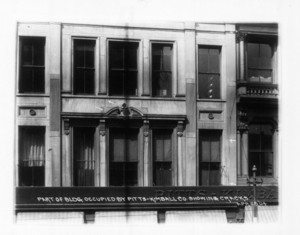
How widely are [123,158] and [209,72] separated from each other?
2.93m

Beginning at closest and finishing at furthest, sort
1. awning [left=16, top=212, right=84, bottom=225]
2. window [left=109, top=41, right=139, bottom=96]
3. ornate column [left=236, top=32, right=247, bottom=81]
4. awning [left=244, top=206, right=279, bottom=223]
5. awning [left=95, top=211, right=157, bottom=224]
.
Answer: awning [left=16, top=212, right=84, bottom=225]
awning [left=95, top=211, right=157, bottom=224]
awning [left=244, top=206, right=279, bottom=223]
window [left=109, top=41, right=139, bottom=96]
ornate column [left=236, top=32, right=247, bottom=81]

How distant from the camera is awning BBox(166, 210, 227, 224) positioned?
8.88m

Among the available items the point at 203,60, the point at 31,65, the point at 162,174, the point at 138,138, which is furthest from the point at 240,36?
the point at 31,65

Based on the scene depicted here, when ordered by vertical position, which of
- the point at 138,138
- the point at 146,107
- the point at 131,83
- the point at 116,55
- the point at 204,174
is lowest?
the point at 204,174

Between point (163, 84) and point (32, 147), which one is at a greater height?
point (163, 84)

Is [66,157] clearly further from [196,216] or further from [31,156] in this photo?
[196,216]

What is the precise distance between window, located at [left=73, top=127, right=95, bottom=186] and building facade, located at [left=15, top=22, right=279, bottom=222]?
0.9 inches

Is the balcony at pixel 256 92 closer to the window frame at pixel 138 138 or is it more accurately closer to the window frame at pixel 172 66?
the window frame at pixel 172 66

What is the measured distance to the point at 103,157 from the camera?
9.09m

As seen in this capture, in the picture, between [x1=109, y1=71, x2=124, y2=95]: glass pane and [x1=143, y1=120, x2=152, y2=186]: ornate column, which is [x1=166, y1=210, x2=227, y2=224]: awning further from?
[x1=109, y1=71, x2=124, y2=95]: glass pane

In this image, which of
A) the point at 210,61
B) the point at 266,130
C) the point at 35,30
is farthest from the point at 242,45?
the point at 35,30

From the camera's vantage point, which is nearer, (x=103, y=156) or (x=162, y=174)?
(x=103, y=156)

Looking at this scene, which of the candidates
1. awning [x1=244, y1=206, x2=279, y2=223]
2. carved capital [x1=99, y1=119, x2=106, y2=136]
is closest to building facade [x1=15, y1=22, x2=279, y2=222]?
carved capital [x1=99, y1=119, x2=106, y2=136]

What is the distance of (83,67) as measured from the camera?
919 centimetres
